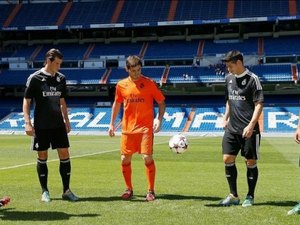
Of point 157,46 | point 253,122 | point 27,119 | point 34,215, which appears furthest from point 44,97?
point 157,46

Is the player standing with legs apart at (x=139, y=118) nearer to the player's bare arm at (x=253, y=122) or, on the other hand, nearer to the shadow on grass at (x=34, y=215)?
the shadow on grass at (x=34, y=215)

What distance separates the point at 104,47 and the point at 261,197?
157 feet

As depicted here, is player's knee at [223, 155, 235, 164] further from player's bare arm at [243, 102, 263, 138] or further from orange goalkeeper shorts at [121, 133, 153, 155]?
orange goalkeeper shorts at [121, 133, 153, 155]

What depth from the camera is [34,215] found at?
Answer: 6523 millimetres

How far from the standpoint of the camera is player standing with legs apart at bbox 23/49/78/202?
758 cm

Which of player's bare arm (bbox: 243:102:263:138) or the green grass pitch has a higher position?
player's bare arm (bbox: 243:102:263:138)

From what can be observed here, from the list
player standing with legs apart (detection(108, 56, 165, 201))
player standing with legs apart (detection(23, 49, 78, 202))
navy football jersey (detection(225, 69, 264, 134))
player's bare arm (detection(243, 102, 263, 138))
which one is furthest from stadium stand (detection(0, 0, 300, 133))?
player's bare arm (detection(243, 102, 263, 138))

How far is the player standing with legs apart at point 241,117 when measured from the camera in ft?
22.7

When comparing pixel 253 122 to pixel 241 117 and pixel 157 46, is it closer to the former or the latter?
pixel 241 117

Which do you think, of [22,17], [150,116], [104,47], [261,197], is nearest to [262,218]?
[261,197]

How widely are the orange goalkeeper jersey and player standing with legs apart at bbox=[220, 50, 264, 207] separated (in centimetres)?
133

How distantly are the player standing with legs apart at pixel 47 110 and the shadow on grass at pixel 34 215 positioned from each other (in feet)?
2.93

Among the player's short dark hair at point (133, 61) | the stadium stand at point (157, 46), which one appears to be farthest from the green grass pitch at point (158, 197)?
the stadium stand at point (157, 46)

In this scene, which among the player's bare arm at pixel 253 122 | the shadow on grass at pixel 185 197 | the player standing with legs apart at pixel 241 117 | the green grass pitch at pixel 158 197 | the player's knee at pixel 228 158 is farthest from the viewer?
the shadow on grass at pixel 185 197
